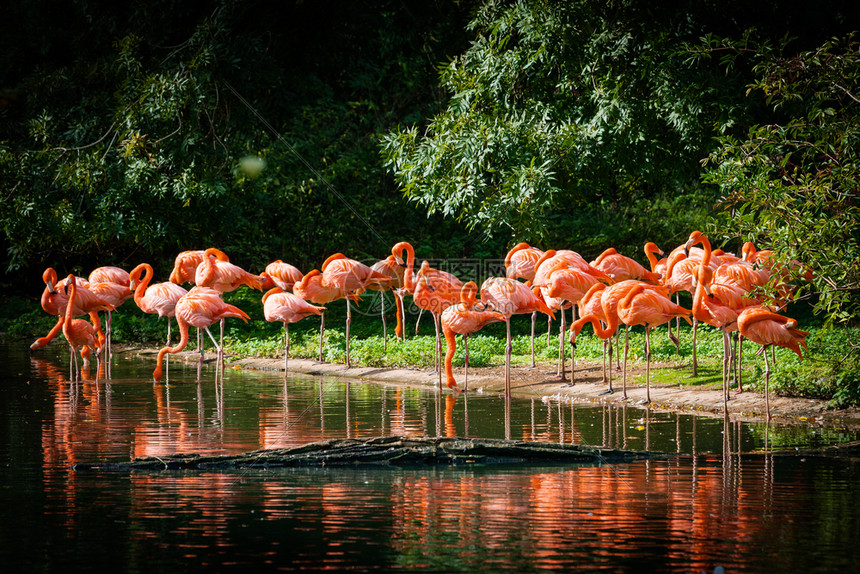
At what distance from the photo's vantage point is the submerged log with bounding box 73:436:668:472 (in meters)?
6.55

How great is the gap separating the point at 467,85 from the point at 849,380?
25.3ft

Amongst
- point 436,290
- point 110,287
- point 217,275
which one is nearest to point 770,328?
point 436,290

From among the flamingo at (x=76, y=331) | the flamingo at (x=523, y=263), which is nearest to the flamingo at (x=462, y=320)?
the flamingo at (x=523, y=263)

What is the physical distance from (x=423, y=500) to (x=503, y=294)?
533 centimetres

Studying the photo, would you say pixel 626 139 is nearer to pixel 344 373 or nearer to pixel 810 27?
pixel 810 27

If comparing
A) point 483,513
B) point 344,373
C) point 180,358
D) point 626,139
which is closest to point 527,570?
point 483,513

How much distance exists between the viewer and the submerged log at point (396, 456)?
6555 millimetres

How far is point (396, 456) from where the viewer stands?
675 cm

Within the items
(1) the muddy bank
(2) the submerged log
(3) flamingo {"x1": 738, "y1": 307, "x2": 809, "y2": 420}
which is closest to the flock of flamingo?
(3) flamingo {"x1": 738, "y1": 307, "x2": 809, "y2": 420}

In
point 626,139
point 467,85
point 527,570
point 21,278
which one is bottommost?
point 527,570

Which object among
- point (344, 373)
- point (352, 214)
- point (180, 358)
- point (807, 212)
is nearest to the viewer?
point (807, 212)

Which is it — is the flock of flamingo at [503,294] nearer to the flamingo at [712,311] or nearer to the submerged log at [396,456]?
the flamingo at [712,311]

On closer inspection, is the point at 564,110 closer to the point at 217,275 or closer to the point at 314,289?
the point at 314,289

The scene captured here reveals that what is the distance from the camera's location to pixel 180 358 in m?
14.7
